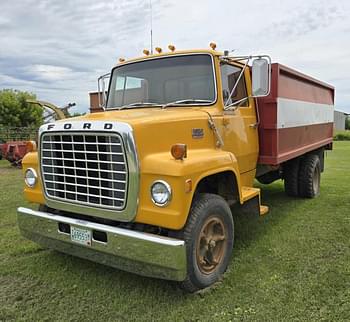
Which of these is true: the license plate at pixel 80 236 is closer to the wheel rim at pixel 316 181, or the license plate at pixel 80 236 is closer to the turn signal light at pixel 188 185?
the turn signal light at pixel 188 185

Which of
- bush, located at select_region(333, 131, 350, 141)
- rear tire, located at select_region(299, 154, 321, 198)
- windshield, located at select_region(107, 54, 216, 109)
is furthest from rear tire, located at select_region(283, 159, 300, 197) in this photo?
bush, located at select_region(333, 131, 350, 141)

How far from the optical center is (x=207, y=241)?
3631mm

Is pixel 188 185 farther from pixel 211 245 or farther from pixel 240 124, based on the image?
pixel 240 124

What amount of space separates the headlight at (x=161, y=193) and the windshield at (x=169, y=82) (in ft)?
4.50

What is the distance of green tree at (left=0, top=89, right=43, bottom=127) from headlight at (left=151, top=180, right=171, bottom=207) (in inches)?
902

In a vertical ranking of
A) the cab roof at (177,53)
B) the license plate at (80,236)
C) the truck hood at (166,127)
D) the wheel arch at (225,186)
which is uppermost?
the cab roof at (177,53)

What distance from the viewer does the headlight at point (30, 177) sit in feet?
13.5

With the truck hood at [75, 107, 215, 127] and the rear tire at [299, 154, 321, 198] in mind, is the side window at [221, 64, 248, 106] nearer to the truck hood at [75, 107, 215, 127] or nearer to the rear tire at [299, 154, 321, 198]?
the truck hood at [75, 107, 215, 127]

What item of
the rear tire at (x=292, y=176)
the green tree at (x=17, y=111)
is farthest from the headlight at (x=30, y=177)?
the green tree at (x=17, y=111)

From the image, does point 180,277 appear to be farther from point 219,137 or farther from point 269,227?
point 269,227

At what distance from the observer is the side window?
4.35 meters

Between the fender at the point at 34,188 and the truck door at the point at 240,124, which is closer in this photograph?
the fender at the point at 34,188

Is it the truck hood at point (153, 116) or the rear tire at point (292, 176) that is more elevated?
the truck hood at point (153, 116)

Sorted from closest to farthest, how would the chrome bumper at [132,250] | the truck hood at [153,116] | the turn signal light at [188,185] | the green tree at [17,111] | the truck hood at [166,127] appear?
the chrome bumper at [132,250] → the turn signal light at [188,185] → the truck hood at [166,127] → the truck hood at [153,116] → the green tree at [17,111]
